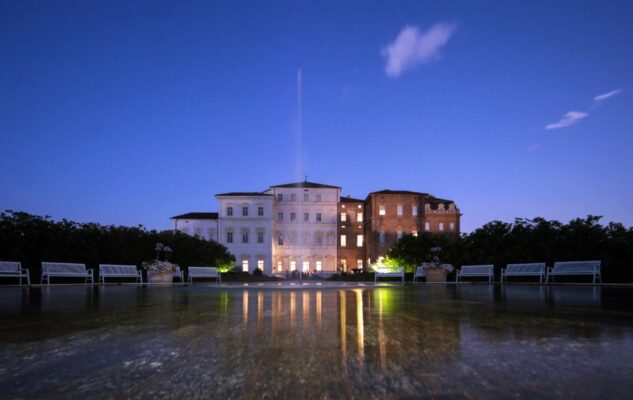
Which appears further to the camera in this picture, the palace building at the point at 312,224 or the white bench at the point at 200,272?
the palace building at the point at 312,224

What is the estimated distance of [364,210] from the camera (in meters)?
68.0

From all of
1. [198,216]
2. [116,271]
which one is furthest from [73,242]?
[198,216]

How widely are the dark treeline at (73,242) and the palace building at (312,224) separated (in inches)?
1330

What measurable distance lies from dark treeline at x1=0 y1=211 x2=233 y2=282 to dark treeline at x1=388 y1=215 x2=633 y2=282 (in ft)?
53.4

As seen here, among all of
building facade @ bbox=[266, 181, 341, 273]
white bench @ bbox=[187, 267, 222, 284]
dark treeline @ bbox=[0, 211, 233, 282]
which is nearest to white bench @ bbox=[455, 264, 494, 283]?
white bench @ bbox=[187, 267, 222, 284]

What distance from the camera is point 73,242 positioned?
1878 cm

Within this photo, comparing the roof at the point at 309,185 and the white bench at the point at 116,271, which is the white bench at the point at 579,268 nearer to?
the white bench at the point at 116,271

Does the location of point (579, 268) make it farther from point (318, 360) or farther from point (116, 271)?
point (116, 271)

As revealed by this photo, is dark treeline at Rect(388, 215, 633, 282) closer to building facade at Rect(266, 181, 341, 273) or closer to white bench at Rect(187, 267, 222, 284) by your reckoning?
white bench at Rect(187, 267, 222, 284)

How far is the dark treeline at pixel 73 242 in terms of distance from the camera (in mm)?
16672

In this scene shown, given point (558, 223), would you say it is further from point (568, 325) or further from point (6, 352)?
point (6, 352)

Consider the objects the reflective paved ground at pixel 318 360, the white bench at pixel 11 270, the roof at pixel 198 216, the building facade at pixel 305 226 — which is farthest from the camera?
the building facade at pixel 305 226

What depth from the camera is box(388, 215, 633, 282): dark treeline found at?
14656 mm

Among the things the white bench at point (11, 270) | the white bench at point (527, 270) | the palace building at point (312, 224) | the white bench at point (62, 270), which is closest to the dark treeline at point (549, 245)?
the white bench at point (527, 270)
